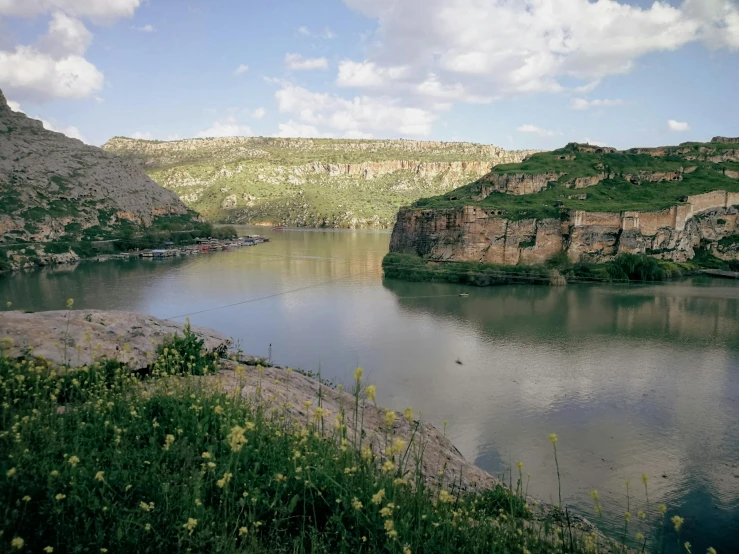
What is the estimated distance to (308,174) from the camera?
13762cm

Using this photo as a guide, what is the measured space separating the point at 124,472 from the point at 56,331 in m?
3.35

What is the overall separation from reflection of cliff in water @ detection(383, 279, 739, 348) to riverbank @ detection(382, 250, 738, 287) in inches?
54.5

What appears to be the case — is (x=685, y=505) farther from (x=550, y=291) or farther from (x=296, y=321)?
(x=550, y=291)

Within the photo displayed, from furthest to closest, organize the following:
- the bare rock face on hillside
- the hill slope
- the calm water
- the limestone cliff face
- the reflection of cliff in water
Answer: the hill slope → the bare rock face on hillside → the limestone cliff face → the reflection of cliff in water → the calm water

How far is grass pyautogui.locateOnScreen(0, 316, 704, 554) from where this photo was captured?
239 cm

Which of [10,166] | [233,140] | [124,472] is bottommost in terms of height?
[124,472]

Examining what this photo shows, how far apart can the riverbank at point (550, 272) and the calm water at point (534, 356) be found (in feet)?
5.98

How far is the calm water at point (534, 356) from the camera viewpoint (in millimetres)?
11477

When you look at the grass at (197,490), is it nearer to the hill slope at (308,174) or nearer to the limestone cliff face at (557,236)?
the limestone cliff face at (557,236)

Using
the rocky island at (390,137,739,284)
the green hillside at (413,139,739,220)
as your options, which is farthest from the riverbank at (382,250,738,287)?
the green hillside at (413,139,739,220)

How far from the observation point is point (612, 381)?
17844 mm

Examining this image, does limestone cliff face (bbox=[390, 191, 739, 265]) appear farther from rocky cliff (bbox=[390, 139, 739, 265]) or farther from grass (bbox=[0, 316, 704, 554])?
grass (bbox=[0, 316, 704, 554])

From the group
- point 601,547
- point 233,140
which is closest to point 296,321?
point 601,547

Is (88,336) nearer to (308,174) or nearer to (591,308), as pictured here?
(591,308)
